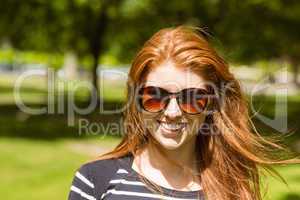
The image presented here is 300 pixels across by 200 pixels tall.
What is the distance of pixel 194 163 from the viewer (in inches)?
121

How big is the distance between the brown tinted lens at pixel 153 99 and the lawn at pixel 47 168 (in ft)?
16.7

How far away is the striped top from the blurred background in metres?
Result: 6.37

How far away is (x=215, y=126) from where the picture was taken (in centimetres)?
321

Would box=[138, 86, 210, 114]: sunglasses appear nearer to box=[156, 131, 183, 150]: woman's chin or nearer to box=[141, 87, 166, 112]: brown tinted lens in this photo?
box=[141, 87, 166, 112]: brown tinted lens

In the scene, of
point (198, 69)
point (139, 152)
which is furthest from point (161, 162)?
point (198, 69)

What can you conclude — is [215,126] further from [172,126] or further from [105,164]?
[105,164]

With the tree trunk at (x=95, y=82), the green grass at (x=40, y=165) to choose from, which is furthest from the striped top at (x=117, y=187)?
the tree trunk at (x=95, y=82)

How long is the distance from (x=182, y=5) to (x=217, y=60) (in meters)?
18.8

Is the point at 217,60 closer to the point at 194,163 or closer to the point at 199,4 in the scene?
the point at 194,163

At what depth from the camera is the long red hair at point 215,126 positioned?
2.93m

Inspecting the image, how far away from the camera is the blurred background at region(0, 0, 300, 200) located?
13.0 metres

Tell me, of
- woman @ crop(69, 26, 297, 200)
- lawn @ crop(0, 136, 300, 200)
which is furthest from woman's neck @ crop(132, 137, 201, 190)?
lawn @ crop(0, 136, 300, 200)

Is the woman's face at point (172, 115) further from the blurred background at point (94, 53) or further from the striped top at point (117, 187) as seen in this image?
the blurred background at point (94, 53)

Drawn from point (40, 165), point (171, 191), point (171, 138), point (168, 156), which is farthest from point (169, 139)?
point (40, 165)
